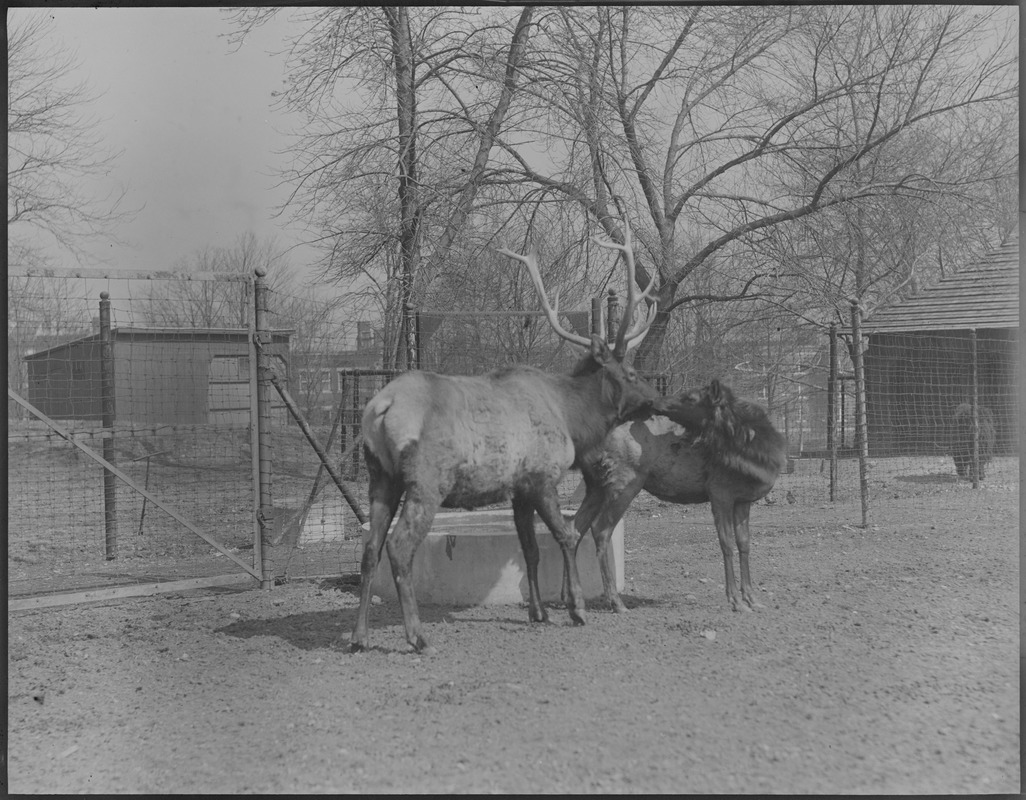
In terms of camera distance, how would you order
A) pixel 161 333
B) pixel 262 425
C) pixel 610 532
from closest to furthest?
pixel 610 532 → pixel 262 425 → pixel 161 333

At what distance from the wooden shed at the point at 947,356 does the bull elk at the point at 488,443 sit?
408 inches

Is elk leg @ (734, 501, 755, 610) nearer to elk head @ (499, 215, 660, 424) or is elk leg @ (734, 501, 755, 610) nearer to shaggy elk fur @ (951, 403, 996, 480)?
elk head @ (499, 215, 660, 424)

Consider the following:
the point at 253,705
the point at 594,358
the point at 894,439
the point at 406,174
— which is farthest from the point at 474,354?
the point at 894,439

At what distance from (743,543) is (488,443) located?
2.37 meters

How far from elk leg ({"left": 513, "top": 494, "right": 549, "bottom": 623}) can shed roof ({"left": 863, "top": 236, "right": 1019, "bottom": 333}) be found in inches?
510

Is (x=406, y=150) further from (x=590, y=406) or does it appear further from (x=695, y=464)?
(x=695, y=464)

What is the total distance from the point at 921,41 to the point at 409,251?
7870 mm

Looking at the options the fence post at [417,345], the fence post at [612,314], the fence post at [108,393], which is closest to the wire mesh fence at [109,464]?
the fence post at [108,393]

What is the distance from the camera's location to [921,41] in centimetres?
1369

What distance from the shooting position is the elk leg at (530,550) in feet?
23.0

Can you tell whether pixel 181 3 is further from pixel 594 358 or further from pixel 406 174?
pixel 406 174

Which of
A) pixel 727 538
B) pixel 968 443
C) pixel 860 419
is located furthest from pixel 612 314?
pixel 968 443

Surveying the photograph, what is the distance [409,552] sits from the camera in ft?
20.3

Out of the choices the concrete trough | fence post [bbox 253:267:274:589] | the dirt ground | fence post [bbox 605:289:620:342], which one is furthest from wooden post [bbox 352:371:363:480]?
fence post [bbox 605:289:620:342]
